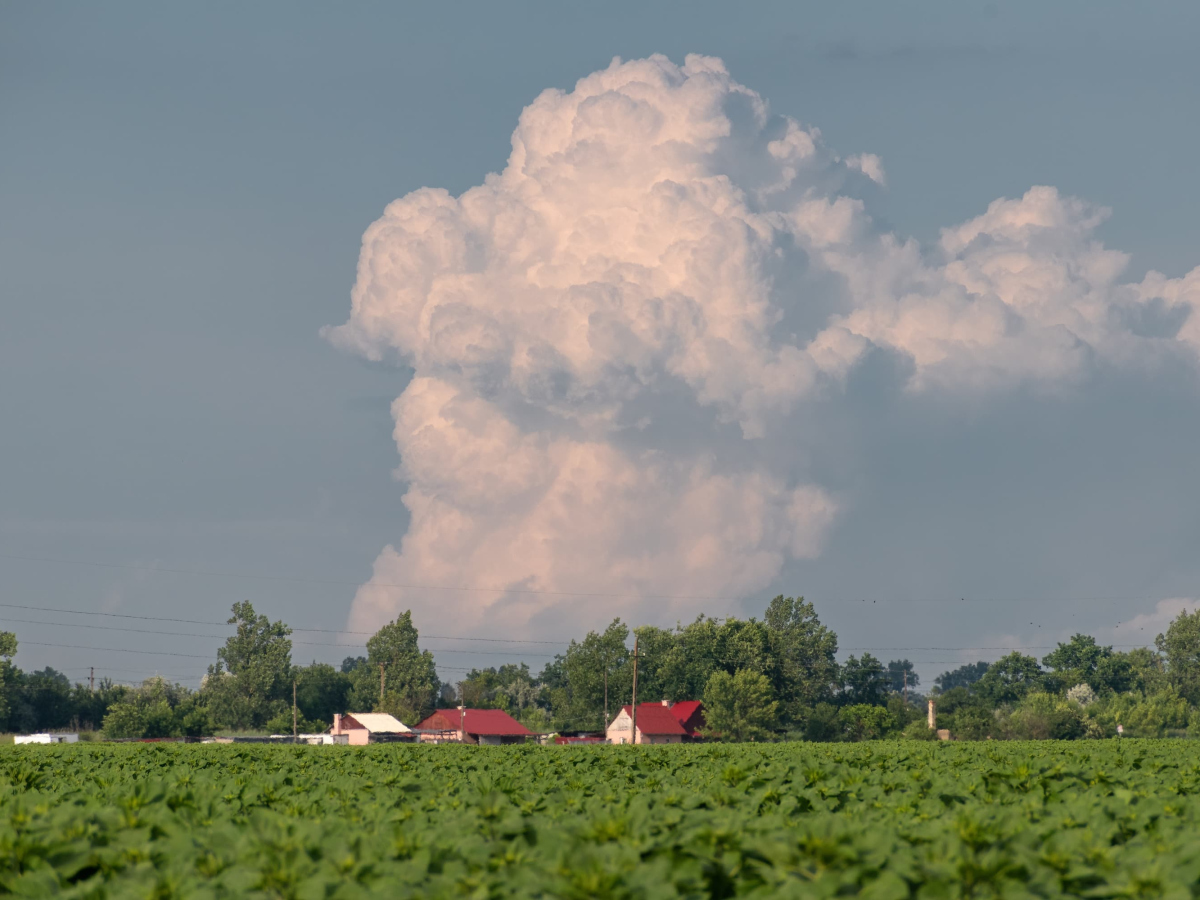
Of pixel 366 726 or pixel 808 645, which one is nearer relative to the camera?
pixel 366 726

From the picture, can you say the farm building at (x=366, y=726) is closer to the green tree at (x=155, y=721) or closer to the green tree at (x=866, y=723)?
the green tree at (x=155, y=721)

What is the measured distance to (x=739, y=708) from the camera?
134 m

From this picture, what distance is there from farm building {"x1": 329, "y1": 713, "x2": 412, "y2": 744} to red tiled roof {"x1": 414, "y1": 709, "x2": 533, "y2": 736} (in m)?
5.47

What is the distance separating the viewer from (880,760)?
→ 2447 centimetres

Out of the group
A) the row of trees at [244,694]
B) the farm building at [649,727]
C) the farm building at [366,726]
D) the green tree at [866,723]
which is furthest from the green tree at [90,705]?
the green tree at [866,723]

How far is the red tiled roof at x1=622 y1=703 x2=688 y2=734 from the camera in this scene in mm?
140750

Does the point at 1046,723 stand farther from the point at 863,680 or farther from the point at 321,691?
the point at 321,691

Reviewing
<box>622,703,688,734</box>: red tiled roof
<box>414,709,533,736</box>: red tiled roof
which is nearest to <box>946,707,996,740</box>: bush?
<box>622,703,688,734</box>: red tiled roof

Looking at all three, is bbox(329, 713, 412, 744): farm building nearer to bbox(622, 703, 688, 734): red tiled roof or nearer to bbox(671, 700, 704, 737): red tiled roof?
bbox(622, 703, 688, 734): red tiled roof

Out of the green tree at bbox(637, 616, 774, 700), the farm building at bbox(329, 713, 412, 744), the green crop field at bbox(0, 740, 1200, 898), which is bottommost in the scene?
the green crop field at bbox(0, 740, 1200, 898)

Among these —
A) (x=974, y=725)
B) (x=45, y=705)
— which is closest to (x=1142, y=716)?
(x=974, y=725)

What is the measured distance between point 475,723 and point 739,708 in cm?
3187

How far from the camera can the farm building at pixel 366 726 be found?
13100 cm

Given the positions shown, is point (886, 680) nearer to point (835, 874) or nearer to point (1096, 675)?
point (1096, 675)
